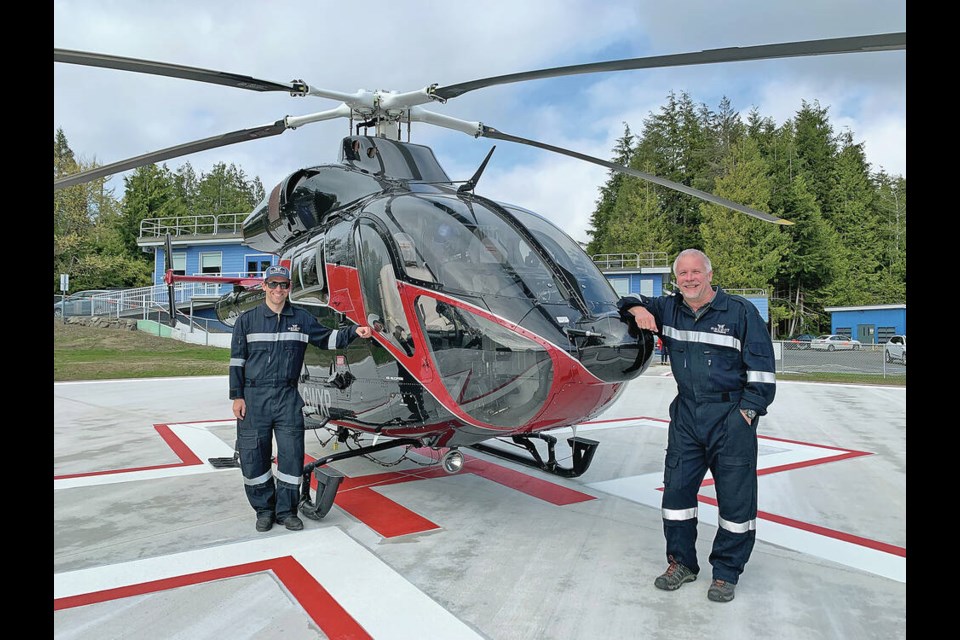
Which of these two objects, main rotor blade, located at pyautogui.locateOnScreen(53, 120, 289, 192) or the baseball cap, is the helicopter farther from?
the baseball cap

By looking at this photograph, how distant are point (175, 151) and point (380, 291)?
5.90 ft

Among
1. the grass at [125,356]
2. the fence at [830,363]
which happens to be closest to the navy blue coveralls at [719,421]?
the grass at [125,356]

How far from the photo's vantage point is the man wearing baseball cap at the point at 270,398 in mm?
4254

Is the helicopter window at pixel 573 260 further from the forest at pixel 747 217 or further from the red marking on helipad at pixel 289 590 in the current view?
the forest at pixel 747 217

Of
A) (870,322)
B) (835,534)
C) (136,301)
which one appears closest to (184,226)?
(136,301)

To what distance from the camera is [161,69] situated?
345cm

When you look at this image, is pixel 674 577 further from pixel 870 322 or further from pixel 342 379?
pixel 870 322

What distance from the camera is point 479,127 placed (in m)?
5.95

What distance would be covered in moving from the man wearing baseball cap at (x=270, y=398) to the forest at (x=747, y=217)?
3197 cm

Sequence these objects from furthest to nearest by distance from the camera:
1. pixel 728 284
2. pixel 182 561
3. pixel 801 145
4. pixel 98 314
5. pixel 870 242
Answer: pixel 801 145 < pixel 870 242 < pixel 728 284 < pixel 98 314 < pixel 182 561

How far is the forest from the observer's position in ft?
112
